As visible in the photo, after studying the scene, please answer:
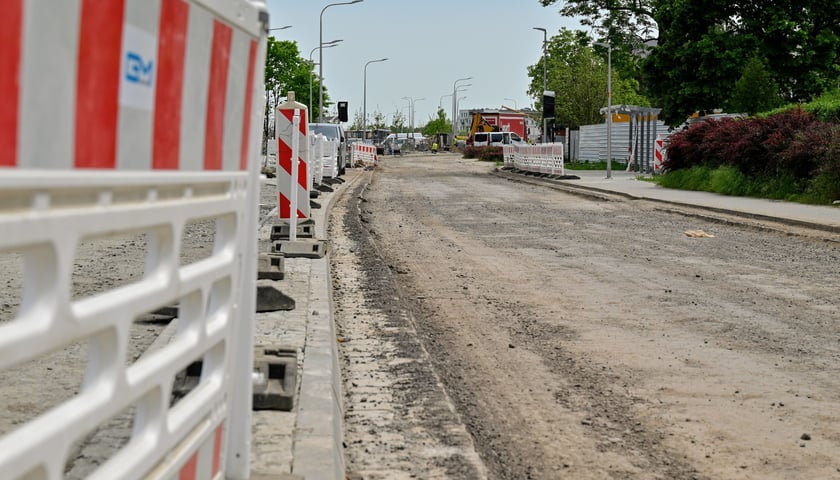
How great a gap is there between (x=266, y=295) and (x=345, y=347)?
2.71 feet

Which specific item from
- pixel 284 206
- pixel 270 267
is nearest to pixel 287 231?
pixel 284 206

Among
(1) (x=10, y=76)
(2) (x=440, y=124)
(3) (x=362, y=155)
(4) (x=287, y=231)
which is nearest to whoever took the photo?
(1) (x=10, y=76)

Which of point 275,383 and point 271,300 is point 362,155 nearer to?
point 271,300

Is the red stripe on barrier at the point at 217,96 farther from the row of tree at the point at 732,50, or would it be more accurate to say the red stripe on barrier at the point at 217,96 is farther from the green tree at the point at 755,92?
the row of tree at the point at 732,50

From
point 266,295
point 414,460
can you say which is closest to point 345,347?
point 266,295

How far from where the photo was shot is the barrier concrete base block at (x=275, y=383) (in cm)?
499

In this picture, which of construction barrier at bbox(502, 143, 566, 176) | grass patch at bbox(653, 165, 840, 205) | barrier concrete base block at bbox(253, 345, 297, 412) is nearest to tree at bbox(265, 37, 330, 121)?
construction barrier at bbox(502, 143, 566, 176)

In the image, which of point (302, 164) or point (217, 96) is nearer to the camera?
point (217, 96)

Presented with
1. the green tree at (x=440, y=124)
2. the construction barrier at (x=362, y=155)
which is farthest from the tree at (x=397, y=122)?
the construction barrier at (x=362, y=155)

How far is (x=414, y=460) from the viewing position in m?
4.82

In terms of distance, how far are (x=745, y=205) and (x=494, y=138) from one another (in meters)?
58.3

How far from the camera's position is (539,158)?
40.0 m

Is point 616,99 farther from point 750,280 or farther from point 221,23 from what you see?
point 221,23

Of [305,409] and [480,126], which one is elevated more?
[480,126]
